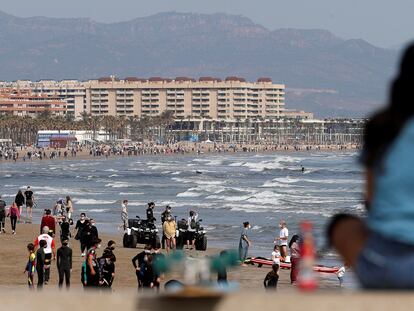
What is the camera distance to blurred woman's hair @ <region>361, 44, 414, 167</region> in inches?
122

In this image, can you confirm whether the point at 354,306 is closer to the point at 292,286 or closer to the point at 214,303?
the point at 214,303

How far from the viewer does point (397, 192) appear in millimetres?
3033

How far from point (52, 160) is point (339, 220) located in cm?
15467

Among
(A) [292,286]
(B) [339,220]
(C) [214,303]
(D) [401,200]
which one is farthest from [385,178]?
(A) [292,286]

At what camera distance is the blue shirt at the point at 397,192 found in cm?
301

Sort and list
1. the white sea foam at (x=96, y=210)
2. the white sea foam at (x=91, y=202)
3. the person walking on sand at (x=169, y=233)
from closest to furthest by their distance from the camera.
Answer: the person walking on sand at (x=169, y=233), the white sea foam at (x=96, y=210), the white sea foam at (x=91, y=202)

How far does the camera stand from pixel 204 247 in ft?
93.3

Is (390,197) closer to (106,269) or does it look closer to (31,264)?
(106,269)

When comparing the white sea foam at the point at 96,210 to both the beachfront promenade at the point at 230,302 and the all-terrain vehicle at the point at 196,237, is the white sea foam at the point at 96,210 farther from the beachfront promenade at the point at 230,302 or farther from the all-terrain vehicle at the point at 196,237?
the beachfront promenade at the point at 230,302

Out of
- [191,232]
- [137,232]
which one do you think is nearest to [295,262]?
[191,232]

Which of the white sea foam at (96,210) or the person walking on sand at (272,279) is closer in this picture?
the person walking on sand at (272,279)

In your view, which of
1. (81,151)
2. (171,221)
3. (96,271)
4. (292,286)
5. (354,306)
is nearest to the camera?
(354,306)

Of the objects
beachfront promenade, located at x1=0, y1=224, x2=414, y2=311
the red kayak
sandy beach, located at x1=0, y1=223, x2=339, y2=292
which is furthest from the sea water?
beachfront promenade, located at x1=0, y1=224, x2=414, y2=311

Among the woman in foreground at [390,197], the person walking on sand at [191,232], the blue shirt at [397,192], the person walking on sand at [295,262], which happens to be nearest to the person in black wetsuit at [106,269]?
the person walking on sand at [295,262]
